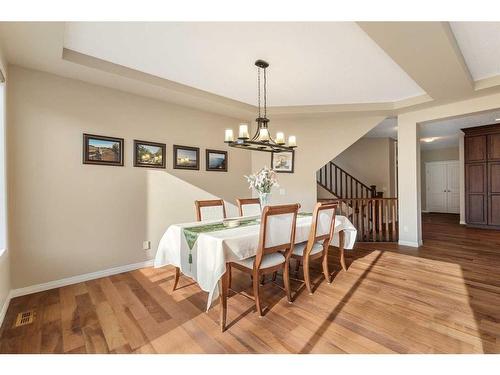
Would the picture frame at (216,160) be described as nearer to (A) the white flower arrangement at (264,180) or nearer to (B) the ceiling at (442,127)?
→ (A) the white flower arrangement at (264,180)

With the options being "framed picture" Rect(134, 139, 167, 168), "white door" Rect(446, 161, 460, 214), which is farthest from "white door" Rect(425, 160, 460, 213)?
"framed picture" Rect(134, 139, 167, 168)

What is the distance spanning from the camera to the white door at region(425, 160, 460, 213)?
8367mm

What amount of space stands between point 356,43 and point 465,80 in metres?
1.78

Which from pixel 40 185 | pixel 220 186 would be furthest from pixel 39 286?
pixel 220 186

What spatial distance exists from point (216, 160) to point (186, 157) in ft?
1.90

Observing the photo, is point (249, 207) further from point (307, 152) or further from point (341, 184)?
point (341, 184)

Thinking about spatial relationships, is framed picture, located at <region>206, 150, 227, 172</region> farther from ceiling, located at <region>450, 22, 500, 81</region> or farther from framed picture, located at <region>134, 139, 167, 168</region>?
ceiling, located at <region>450, 22, 500, 81</region>

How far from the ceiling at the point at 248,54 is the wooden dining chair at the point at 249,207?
164 cm

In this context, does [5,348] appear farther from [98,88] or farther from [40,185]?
[98,88]

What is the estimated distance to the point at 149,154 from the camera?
11.4ft

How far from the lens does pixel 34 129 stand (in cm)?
264

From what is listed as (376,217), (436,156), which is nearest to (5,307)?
(376,217)

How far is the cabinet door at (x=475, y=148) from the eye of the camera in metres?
5.87

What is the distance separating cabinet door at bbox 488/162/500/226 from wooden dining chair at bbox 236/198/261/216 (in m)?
6.11
